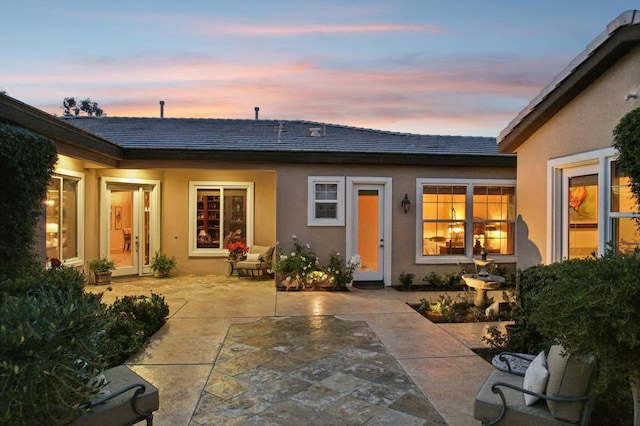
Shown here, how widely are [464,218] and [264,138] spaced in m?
5.82

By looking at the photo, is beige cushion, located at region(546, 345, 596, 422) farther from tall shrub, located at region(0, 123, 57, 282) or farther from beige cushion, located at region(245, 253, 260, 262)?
beige cushion, located at region(245, 253, 260, 262)

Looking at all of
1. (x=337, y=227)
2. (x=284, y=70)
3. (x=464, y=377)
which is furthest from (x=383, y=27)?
(x=464, y=377)

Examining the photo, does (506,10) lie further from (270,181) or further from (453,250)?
(270,181)

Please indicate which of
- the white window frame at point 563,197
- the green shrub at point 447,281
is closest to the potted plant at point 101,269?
the green shrub at point 447,281

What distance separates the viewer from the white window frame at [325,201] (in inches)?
409

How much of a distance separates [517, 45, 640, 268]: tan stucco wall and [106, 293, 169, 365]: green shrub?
6.09m

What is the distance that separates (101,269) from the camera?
34.6ft

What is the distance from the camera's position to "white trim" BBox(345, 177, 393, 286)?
1041cm

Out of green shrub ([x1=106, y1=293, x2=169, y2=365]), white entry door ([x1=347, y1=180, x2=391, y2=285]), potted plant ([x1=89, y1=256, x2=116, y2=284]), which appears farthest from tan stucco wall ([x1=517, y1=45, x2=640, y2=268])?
potted plant ([x1=89, y1=256, x2=116, y2=284])

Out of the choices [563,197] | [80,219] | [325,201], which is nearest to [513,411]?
[563,197]

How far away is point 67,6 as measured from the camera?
9.12 metres

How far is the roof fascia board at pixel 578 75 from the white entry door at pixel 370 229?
3602 mm

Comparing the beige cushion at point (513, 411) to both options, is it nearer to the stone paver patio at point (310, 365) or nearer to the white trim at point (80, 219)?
the stone paver patio at point (310, 365)

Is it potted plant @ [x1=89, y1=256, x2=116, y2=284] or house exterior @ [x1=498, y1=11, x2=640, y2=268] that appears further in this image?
potted plant @ [x1=89, y1=256, x2=116, y2=284]
